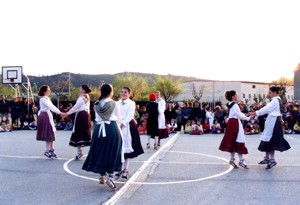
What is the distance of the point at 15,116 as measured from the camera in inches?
869

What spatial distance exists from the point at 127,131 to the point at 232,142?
2.57 metres

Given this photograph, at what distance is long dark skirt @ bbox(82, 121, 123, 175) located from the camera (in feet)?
22.8

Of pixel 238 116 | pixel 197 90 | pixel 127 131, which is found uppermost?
pixel 197 90

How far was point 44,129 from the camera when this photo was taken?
35.7ft

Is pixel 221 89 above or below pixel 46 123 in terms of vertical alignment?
above

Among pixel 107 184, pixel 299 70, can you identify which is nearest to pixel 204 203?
pixel 107 184

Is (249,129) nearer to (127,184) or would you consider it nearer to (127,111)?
(127,111)

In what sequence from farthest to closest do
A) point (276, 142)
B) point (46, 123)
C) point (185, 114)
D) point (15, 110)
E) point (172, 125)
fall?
point (15, 110)
point (185, 114)
point (172, 125)
point (46, 123)
point (276, 142)

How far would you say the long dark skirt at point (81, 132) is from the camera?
10555 mm

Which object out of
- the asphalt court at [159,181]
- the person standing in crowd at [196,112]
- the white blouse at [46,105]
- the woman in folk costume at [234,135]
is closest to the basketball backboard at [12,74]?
the person standing in crowd at [196,112]

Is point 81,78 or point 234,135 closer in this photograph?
point 234,135

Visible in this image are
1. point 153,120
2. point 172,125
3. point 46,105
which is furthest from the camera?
point 172,125

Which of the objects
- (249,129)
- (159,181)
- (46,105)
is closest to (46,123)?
(46,105)

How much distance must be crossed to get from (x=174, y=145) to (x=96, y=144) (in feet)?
24.4
